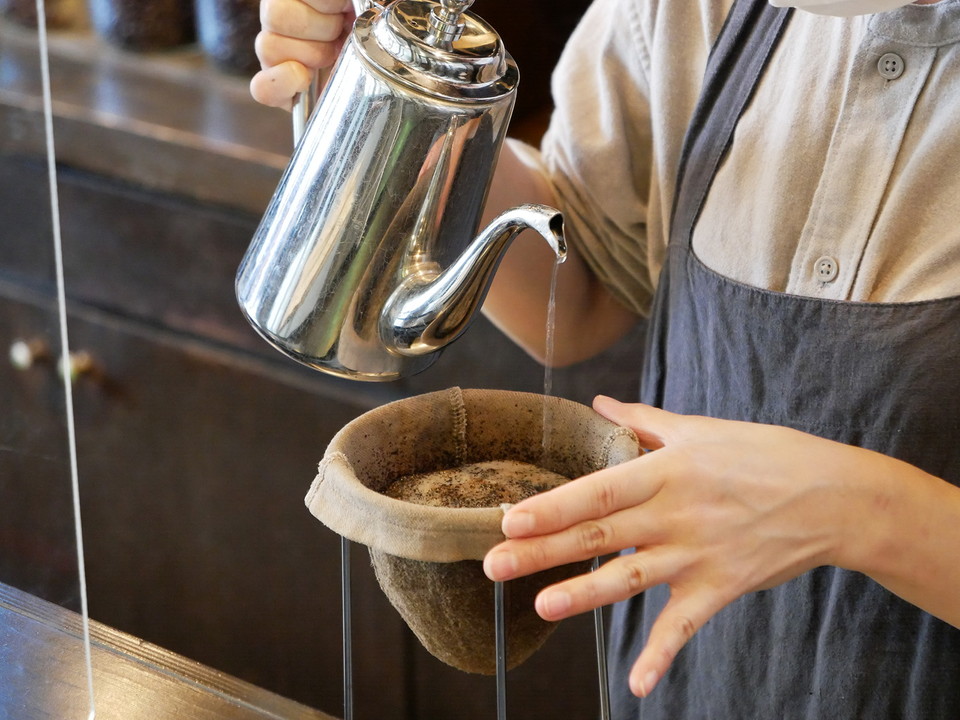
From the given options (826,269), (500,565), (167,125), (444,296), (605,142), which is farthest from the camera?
→ (167,125)

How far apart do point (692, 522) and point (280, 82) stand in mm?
391

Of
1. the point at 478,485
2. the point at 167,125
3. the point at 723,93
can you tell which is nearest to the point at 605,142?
the point at 723,93

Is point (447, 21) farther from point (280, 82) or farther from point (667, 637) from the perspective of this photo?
point (667, 637)

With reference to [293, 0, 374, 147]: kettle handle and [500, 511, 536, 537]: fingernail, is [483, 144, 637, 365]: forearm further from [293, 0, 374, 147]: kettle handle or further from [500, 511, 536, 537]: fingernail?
[500, 511, 536, 537]: fingernail

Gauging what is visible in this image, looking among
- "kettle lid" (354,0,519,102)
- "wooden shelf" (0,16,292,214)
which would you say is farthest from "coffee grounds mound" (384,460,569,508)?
"wooden shelf" (0,16,292,214)

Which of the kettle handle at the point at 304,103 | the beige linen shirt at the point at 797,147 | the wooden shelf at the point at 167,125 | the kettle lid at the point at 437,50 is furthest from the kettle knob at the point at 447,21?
the wooden shelf at the point at 167,125

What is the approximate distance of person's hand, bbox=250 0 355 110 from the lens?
70 centimetres

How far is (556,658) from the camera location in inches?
54.7

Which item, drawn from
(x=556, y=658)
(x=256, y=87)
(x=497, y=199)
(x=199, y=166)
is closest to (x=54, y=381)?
(x=256, y=87)

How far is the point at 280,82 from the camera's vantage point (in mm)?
699

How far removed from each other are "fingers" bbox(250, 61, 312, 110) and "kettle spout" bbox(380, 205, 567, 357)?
Result: 0.18 metres

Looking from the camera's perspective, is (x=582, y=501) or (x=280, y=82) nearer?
(x=582, y=501)

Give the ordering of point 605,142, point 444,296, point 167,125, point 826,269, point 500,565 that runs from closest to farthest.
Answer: point 500,565 < point 444,296 < point 826,269 < point 605,142 < point 167,125

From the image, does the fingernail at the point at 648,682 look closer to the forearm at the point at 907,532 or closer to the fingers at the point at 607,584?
the fingers at the point at 607,584
